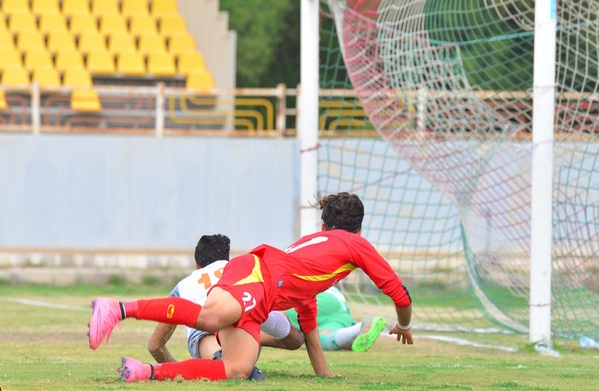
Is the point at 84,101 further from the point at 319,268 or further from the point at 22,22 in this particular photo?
the point at 319,268

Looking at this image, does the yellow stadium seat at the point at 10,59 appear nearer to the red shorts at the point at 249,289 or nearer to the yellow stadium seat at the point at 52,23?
the yellow stadium seat at the point at 52,23

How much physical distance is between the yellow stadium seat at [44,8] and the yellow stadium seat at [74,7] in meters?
0.18

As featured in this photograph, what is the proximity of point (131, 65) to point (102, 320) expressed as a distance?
16688 mm

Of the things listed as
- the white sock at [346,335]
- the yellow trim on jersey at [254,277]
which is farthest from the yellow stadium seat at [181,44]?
the yellow trim on jersey at [254,277]

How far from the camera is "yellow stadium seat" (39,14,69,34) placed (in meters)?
21.8

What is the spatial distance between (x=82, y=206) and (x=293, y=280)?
12048mm

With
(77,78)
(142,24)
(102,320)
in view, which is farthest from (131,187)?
(102,320)

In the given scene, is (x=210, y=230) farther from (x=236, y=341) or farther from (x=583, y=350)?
(x=236, y=341)

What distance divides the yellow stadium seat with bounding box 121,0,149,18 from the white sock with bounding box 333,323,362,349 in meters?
15.4

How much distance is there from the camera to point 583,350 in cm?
933

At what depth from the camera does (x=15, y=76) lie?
66.3 ft

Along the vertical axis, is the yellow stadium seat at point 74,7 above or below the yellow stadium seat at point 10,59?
above

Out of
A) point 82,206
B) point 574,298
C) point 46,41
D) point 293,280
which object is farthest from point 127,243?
point 293,280

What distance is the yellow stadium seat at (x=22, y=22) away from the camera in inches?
847
